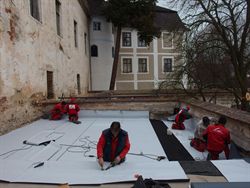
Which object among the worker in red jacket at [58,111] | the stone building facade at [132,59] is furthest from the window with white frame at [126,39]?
the worker in red jacket at [58,111]

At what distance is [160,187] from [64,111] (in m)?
7.96

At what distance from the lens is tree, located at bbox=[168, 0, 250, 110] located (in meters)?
13.8

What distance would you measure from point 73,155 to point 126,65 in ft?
92.9

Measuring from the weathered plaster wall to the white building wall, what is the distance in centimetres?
1396

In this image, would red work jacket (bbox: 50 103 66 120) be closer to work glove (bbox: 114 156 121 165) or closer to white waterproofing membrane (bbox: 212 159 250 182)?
work glove (bbox: 114 156 121 165)

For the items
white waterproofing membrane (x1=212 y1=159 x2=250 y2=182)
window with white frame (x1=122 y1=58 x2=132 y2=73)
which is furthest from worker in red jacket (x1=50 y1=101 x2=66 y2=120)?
window with white frame (x1=122 y1=58 x2=132 y2=73)

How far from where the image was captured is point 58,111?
10703 millimetres

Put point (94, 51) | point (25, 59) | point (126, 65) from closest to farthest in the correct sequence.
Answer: point (25, 59), point (94, 51), point (126, 65)

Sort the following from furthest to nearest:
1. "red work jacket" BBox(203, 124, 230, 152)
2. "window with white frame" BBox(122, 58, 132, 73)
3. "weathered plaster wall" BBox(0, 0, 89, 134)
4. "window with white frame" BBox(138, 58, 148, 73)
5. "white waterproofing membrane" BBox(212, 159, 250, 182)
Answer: "window with white frame" BBox(138, 58, 148, 73) → "window with white frame" BBox(122, 58, 132, 73) → "weathered plaster wall" BBox(0, 0, 89, 134) → "red work jacket" BBox(203, 124, 230, 152) → "white waterproofing membrane" BBox(212, 159, 250, 182)

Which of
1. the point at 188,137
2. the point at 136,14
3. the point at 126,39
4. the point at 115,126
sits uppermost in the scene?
the point at 136,14

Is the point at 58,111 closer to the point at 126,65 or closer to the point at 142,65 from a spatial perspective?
the point at 126,65

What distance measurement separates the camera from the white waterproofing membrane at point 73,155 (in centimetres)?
412

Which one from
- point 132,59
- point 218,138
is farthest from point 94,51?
point 218,138

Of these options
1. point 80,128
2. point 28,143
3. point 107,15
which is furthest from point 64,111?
point 107,15
